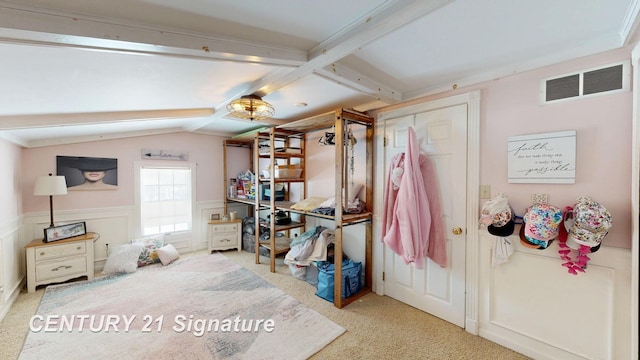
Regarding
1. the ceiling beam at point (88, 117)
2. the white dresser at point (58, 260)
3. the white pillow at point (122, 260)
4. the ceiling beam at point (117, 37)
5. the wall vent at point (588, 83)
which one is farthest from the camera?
the white pillow at point (122, 260)

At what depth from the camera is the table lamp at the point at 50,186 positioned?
2.94 meters

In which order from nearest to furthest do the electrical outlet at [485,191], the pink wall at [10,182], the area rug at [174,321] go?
the area rug at [174,321] → the electrical outlet at [485,191] → the pink wall at [10,182]

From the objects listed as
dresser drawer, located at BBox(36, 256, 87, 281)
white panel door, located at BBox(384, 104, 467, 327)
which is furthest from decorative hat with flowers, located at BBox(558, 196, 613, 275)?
dresser drawer, located at BBox(36, 256, 87, 281)

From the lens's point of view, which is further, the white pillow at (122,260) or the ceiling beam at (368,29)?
the white pillow at (122,260)

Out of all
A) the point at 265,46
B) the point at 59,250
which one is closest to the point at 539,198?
the point at 265,46

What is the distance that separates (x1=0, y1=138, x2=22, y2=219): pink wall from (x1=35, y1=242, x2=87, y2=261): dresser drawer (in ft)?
1.52

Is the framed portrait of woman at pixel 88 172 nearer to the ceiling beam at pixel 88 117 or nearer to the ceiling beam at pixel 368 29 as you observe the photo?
the ceiling beam at pixel 88 117

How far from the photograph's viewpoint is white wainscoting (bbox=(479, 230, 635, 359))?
5.11ft

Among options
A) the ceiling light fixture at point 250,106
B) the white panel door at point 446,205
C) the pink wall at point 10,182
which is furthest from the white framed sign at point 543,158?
the pink wall at point 10,182

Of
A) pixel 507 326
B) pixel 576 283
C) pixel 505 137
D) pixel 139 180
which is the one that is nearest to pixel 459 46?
pixel 505 137

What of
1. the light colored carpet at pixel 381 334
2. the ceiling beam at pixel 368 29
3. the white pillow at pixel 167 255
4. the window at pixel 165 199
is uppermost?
the ceiling beam at pixel 368 29

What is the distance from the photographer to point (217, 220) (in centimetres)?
437

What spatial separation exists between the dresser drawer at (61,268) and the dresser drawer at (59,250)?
0.07 meters

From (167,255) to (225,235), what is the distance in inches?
35.1
